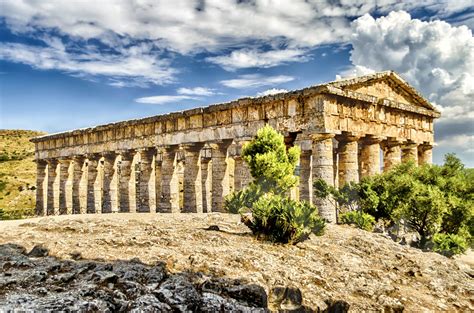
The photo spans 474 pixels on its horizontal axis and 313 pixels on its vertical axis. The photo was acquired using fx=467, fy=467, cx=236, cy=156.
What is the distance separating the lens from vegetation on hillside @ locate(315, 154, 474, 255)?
20219 mm

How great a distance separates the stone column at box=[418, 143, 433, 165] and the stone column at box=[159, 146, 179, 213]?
16.0 meters

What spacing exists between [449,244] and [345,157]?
706 centimetres

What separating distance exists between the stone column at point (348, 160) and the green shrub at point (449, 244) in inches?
207

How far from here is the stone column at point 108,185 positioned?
33.2m

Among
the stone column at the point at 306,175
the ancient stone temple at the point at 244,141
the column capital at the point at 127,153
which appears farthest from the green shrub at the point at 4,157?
the stone column at the point at 306,175

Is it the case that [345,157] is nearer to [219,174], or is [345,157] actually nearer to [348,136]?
[348,136]

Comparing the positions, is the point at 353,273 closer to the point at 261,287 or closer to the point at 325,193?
the point at 261,287

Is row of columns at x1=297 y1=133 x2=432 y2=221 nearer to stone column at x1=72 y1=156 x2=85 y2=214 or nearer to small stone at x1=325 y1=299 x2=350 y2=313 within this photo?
small stone at x1=325 y1=299 x2=350 y2=313

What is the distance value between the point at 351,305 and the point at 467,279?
18.7 feet

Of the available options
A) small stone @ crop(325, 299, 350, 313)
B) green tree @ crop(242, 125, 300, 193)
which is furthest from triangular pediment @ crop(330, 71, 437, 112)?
small stone @ crop(325, 299, 350, 313)

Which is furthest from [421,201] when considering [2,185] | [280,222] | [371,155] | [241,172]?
[2,185]

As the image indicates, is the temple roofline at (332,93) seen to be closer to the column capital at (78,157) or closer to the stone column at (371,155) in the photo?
the stone column at (371,155)

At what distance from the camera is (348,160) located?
24.5 meters

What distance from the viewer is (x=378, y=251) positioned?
1464 cm
